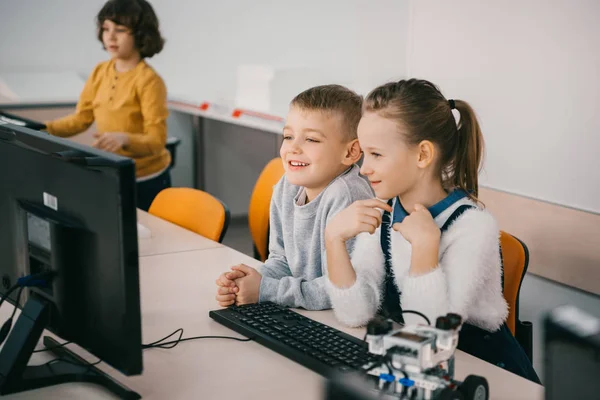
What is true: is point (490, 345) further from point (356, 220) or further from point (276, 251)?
point (276, 251)

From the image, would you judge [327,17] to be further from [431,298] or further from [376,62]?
[431,298]

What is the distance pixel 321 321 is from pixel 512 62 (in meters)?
1.33

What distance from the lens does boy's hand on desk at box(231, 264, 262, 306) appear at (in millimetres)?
1749

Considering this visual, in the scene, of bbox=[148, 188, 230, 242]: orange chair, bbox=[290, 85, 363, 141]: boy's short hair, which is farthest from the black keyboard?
bbox=[148, 188, 230, 242]: orange chair

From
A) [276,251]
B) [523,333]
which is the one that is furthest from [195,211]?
[523,333]

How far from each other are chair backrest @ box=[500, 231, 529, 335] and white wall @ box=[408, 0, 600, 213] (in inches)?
26.9

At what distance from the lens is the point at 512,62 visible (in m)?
2.62

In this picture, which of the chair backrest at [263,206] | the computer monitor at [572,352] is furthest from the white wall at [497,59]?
the computer monitor at [572,352]

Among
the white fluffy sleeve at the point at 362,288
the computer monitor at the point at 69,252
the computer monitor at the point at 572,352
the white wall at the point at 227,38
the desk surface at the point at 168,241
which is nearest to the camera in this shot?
the computer monitor at the point at 572,352

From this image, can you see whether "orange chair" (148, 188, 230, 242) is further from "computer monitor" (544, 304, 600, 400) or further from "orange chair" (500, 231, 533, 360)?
"computer monitor" (544, 304, 600, 400)

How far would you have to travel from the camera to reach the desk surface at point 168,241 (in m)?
2.28

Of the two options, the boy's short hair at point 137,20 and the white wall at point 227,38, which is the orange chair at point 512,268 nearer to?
the white wall at point 227,38

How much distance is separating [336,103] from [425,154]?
35 cm

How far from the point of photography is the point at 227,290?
1755 millimetres
